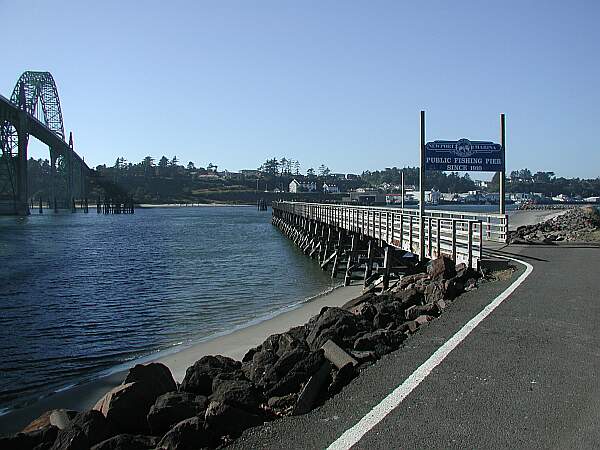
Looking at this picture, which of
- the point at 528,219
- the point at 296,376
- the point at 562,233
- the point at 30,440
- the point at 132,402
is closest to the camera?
the point at 30,440

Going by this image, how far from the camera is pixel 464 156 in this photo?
68.5ft

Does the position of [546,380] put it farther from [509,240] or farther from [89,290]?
[89,290]

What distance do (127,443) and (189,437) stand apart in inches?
23.1

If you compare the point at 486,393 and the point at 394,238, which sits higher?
the point at 394,238

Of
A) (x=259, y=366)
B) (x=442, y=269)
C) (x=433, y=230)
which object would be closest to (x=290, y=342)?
(x=259, y=366)

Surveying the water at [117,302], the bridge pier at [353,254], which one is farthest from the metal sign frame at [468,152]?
the water at [117,302]

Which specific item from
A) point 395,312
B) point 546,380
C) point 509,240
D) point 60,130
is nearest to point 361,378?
point 546,380

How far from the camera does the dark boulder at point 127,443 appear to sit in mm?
5582

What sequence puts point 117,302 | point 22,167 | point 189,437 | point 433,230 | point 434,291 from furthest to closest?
point 22,167, point 117,302, point 433,230, point 434,291, point 189,437

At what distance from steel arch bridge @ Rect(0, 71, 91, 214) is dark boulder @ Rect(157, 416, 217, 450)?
9072 centimetres

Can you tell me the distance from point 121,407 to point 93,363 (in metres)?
6.60

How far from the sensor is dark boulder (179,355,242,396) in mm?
7586

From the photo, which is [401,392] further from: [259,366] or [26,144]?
[26,144]

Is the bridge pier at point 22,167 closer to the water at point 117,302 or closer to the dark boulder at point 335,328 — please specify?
A: the water at point 117,302
